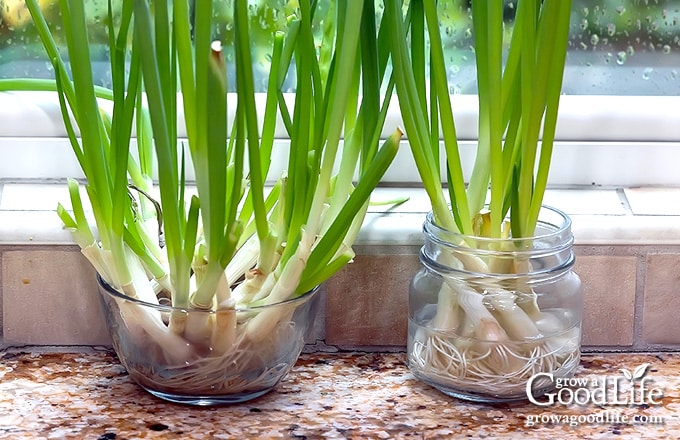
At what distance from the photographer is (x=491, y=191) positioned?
60cm

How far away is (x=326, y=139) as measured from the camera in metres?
0.59

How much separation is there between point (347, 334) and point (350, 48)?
25 cm

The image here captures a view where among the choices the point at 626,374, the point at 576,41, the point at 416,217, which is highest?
the point at 576,41

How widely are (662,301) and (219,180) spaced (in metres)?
0.37

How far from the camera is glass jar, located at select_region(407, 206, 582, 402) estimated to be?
0.60 meters

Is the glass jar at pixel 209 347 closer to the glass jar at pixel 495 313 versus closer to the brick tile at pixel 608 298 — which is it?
the glass jar at pixel 495 313

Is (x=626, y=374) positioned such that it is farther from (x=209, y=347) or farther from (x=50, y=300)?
(x=50, y=300)

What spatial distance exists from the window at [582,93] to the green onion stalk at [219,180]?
0.13 m

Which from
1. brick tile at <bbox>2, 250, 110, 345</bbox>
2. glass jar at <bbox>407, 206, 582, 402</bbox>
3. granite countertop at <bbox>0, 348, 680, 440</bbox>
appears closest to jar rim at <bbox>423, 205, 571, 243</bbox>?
glass jar at <bbox>407, 206, 582, 402</bbox>

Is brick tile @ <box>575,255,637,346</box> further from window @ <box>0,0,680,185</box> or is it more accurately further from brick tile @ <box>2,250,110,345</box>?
brick tile @ <box>2,250,110,345</box>

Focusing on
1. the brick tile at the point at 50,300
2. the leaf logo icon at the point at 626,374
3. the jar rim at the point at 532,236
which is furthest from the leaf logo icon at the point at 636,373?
the brick tile at the point at 50,300

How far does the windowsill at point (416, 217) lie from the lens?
2.23ft

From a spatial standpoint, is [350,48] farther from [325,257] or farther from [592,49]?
[592,49]

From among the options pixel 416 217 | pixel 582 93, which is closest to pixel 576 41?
pixel 582 93
